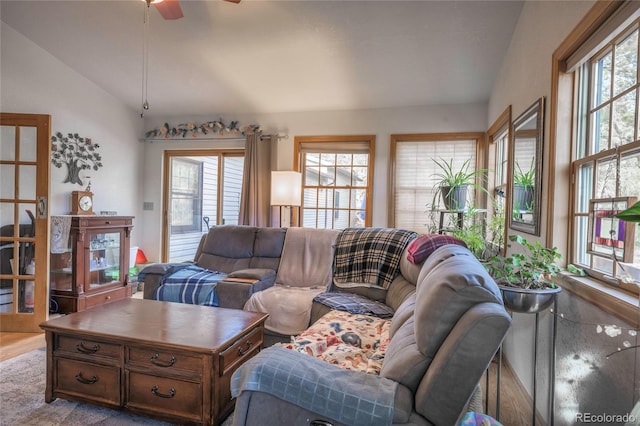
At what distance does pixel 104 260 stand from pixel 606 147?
4492 millimetres

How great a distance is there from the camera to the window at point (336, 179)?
14.3ft

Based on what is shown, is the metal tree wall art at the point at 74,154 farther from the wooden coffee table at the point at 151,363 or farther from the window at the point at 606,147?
the window at the point at 606,147

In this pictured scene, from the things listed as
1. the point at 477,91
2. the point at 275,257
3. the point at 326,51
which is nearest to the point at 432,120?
the point at 477,91

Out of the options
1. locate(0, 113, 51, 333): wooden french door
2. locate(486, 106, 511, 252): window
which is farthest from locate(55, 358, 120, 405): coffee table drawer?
locate(486, 106, 511, 252): window

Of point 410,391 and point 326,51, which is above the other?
point 326,51

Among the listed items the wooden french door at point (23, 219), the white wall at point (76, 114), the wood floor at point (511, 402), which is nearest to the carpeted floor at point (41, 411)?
the wooden french door at point (23, 219)

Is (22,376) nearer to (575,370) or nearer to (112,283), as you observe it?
(112,283)

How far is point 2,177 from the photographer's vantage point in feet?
10.3

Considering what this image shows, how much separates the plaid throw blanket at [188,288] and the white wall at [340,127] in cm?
207

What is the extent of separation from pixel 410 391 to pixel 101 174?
182 inches

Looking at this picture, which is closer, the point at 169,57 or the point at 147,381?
the point at 147,381

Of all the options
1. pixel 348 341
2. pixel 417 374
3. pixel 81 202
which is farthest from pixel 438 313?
pixel 81 202

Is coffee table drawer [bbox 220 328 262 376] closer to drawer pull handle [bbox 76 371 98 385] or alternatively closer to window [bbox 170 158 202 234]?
drawer pull handle [bbox 76 371 98 385]

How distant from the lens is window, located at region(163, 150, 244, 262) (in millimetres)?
5017
